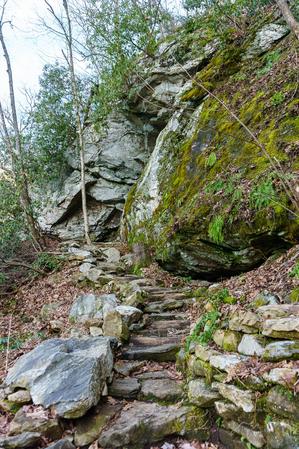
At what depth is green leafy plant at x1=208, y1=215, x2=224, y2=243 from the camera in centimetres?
534

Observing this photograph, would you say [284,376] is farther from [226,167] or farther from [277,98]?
[277,98]

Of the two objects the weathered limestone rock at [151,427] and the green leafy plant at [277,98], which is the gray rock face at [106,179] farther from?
the weathered limestone rock at [151,427]

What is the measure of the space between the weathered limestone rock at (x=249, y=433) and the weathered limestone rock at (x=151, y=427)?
397mm

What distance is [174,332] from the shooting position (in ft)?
17.4

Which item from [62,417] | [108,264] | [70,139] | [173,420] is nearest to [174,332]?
[173,420]

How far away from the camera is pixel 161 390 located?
3.96m

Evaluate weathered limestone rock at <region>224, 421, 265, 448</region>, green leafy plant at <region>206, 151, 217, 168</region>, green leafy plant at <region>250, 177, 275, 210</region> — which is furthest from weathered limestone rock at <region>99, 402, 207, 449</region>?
green leafy plant at <region>206, 151, 217, 168</region>

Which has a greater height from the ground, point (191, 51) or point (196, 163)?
point (191, 51)

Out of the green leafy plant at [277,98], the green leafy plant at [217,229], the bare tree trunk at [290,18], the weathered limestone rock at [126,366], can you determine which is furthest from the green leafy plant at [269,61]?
the weathered limestone rock at [126,366]

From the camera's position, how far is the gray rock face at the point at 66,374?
3582 millimetres

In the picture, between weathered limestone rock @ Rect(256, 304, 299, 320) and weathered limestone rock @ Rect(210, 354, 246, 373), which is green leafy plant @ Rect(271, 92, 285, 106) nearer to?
weathered limestone rock @ Rect(256, 304, 299, 320)

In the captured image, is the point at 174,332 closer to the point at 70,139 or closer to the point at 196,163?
the point at 196,163

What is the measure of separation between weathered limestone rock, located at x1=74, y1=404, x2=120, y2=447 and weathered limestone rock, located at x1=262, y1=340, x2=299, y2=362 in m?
1.94

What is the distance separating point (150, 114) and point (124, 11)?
3.58 metres
